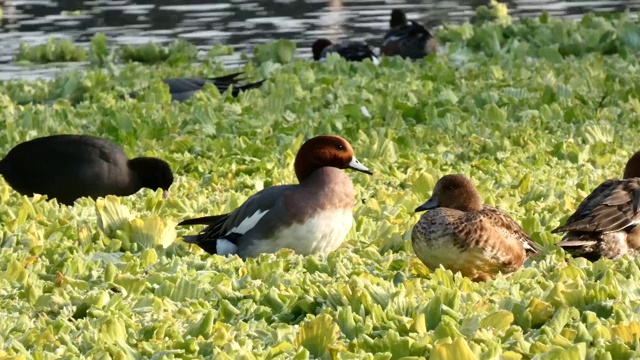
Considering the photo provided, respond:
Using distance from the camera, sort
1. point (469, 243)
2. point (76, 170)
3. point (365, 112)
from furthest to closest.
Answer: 1. point (365, 112)
2. point (76, 170)
3. point (469, 243)

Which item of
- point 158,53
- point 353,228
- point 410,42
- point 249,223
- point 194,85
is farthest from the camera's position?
point 410,42

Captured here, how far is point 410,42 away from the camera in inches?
736

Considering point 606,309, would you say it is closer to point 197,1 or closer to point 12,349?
point 12,349

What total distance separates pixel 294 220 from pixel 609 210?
1628 millimetres

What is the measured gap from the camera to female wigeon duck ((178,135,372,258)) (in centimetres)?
688

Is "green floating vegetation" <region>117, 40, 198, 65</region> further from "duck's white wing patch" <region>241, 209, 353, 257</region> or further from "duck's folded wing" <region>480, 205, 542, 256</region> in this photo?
"duck's folded wing" <region>480, 205, 542, 256</region>

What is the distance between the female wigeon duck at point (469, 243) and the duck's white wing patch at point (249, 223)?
988 mm

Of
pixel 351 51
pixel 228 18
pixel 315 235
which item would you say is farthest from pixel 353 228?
pixel 228 18

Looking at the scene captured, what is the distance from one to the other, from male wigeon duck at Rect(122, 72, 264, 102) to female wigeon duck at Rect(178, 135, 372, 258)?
6812 mm

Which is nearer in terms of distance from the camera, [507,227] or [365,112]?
[507,227]

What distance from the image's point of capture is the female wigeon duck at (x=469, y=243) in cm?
617

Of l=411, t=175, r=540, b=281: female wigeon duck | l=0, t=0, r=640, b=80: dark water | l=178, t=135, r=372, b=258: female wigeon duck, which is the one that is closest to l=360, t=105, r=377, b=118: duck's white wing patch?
l=178, t=135, r=372, b=258: female wigeon duck

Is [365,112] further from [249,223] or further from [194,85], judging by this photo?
[249,223]

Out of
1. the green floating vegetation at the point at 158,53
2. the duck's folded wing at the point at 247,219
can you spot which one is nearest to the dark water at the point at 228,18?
the green floating vegetation at the point at 158,53
